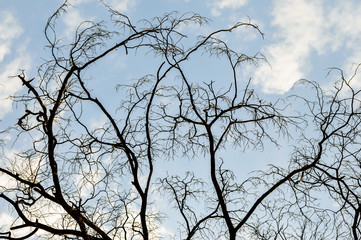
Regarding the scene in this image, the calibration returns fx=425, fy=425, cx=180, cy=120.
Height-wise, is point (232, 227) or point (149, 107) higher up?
point (149, 107)

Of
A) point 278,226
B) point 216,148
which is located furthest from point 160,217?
point 278,226

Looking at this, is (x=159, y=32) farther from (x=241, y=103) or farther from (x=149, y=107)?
(x=241, y=103)

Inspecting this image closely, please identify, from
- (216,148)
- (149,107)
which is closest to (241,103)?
(216,148)

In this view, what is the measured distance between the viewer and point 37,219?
16.6 feet

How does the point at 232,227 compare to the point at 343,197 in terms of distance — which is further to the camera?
the point at 343,197

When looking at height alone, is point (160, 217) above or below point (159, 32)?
below

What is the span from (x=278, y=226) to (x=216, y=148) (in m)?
1.39

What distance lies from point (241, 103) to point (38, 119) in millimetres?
2681

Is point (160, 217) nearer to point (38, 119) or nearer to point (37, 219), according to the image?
point (37, 219)

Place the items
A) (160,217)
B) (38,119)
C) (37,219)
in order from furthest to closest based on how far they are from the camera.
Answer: (160,217) < (38,119) < (37,219)

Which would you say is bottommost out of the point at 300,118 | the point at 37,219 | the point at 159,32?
the point at 37,219

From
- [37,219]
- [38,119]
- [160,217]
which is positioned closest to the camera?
[37,219]

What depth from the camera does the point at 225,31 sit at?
18.8ft

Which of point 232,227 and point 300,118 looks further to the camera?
point 300,118
